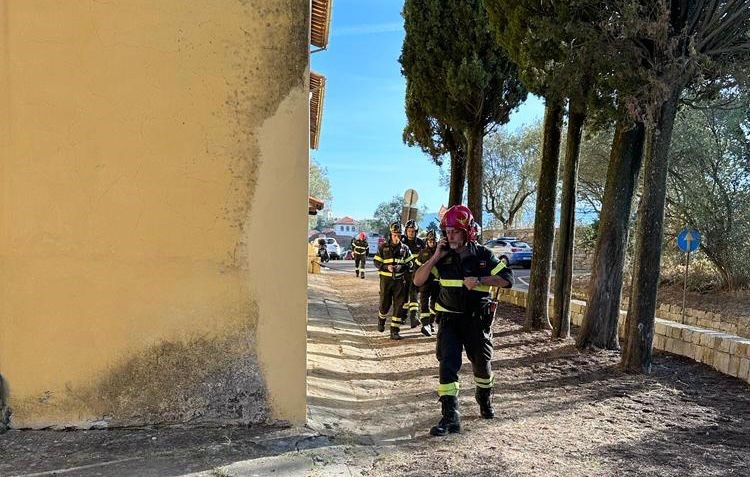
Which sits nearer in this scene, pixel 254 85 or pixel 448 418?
pixel 254 85

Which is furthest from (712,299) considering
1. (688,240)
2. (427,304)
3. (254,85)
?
(254,85)

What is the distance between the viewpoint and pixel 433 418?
4984mm

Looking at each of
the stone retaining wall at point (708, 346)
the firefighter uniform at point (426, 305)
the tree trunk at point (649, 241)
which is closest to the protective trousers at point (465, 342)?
the firefighter uniform at point (426, 305)

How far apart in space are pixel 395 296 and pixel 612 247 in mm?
3648

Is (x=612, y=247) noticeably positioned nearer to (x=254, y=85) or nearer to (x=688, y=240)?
(x=688, y=240)

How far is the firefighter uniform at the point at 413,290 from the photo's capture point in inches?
399

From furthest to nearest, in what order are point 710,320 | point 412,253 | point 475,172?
point 475,172 → point 710,320 → point 412,253

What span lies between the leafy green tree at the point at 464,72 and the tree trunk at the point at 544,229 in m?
2.53

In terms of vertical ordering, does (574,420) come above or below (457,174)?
below

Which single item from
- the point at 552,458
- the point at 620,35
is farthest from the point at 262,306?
the point at 620,35

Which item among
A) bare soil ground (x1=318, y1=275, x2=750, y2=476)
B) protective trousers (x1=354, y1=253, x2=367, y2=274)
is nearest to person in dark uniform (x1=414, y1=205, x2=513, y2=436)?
bare soil ground (x1=318, y1=275, x2=750, y2=476)

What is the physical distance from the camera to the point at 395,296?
9781 mm

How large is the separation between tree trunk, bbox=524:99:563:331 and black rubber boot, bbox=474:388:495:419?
5.33 m

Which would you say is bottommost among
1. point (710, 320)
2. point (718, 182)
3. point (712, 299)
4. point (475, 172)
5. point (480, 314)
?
point (710, 320)
